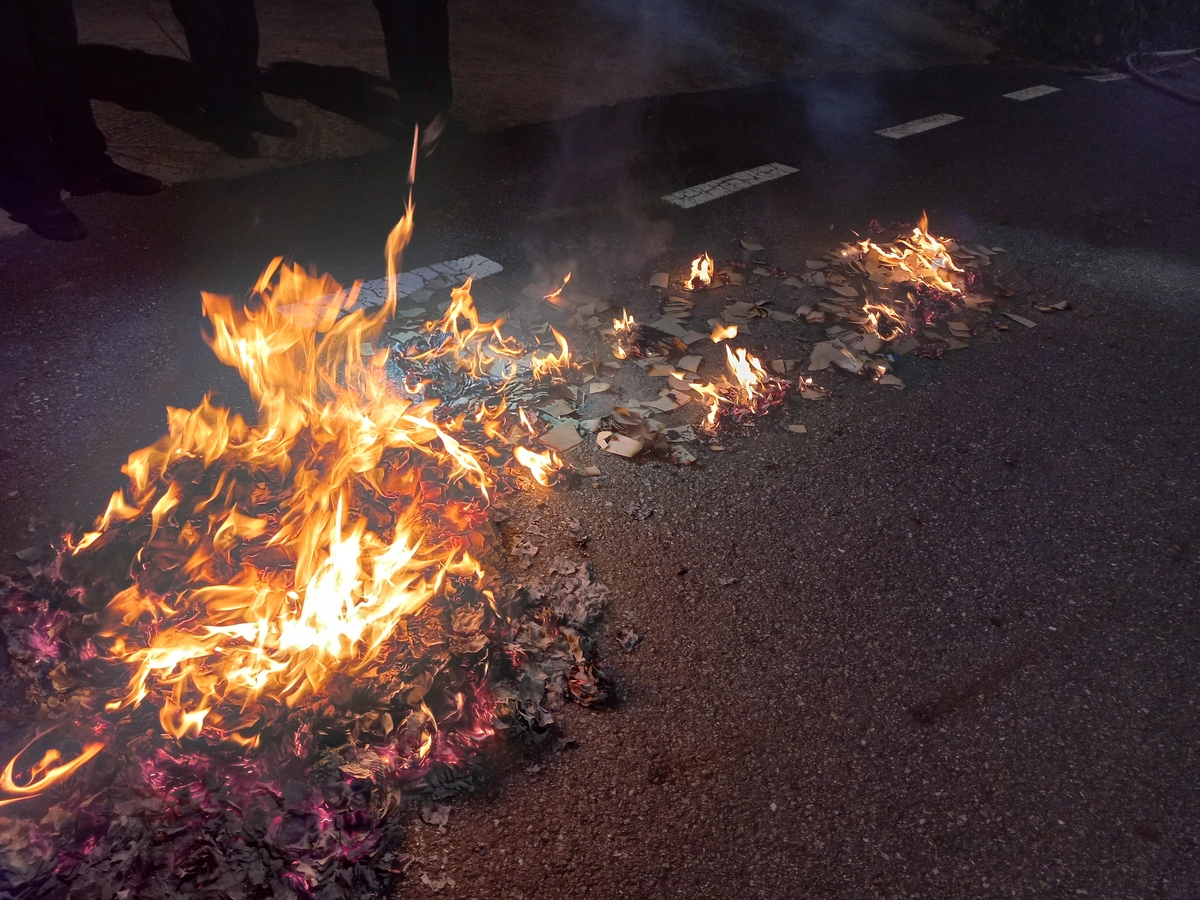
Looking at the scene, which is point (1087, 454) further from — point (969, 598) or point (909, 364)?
point (969, 598)

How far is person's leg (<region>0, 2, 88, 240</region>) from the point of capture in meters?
5.79

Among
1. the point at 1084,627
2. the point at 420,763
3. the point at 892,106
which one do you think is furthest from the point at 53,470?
the point at 892,106

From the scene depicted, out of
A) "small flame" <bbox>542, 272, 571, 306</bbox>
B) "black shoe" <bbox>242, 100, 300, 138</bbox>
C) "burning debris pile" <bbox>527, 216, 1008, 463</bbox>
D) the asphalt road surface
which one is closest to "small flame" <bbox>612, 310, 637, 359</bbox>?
"burning debris pile" <bbox>527, 216, 1008, 463</bbox>

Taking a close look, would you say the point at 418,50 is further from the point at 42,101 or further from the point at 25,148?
the point at 25,148

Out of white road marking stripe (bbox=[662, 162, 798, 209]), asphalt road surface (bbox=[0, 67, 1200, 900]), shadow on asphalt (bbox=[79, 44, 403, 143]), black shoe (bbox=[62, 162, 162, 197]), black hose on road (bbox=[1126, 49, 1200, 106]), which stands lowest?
asphalt road surface (bbox=[0, 67, 1200, 900])

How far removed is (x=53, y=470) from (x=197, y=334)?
1446mm

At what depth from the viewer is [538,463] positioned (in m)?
4.60

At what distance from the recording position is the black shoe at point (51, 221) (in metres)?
5.92

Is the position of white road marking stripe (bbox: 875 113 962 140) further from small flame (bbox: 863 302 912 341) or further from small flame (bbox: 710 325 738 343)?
small flame (bbox: 710 325 738 343)

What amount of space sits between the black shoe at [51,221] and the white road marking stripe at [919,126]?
9237mm

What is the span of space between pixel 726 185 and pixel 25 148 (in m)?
6.31

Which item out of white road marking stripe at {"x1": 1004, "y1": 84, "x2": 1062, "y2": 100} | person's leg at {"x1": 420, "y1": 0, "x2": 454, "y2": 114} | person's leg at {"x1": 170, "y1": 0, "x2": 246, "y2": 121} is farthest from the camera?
white road marking stripe at {"x1": 1004, "y1": 84, "x2": 1062, "y2": 100}

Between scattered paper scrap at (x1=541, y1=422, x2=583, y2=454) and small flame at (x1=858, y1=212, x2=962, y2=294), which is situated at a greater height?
small flame at (x1=858, y1=212, x2=962, y2=294)

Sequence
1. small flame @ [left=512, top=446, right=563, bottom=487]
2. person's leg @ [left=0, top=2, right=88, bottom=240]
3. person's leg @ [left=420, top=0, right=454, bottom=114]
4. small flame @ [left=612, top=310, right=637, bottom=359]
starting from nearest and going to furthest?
small flame @ [left=512, top=446, right=563, bottom=487], small flame @ [left=612, top=310, right=637, bottom=359], person's leg @ [left=0, top=2, right=88, bottom=240], person's leg @ [left=420, top=0, right=454, bottom=114]
